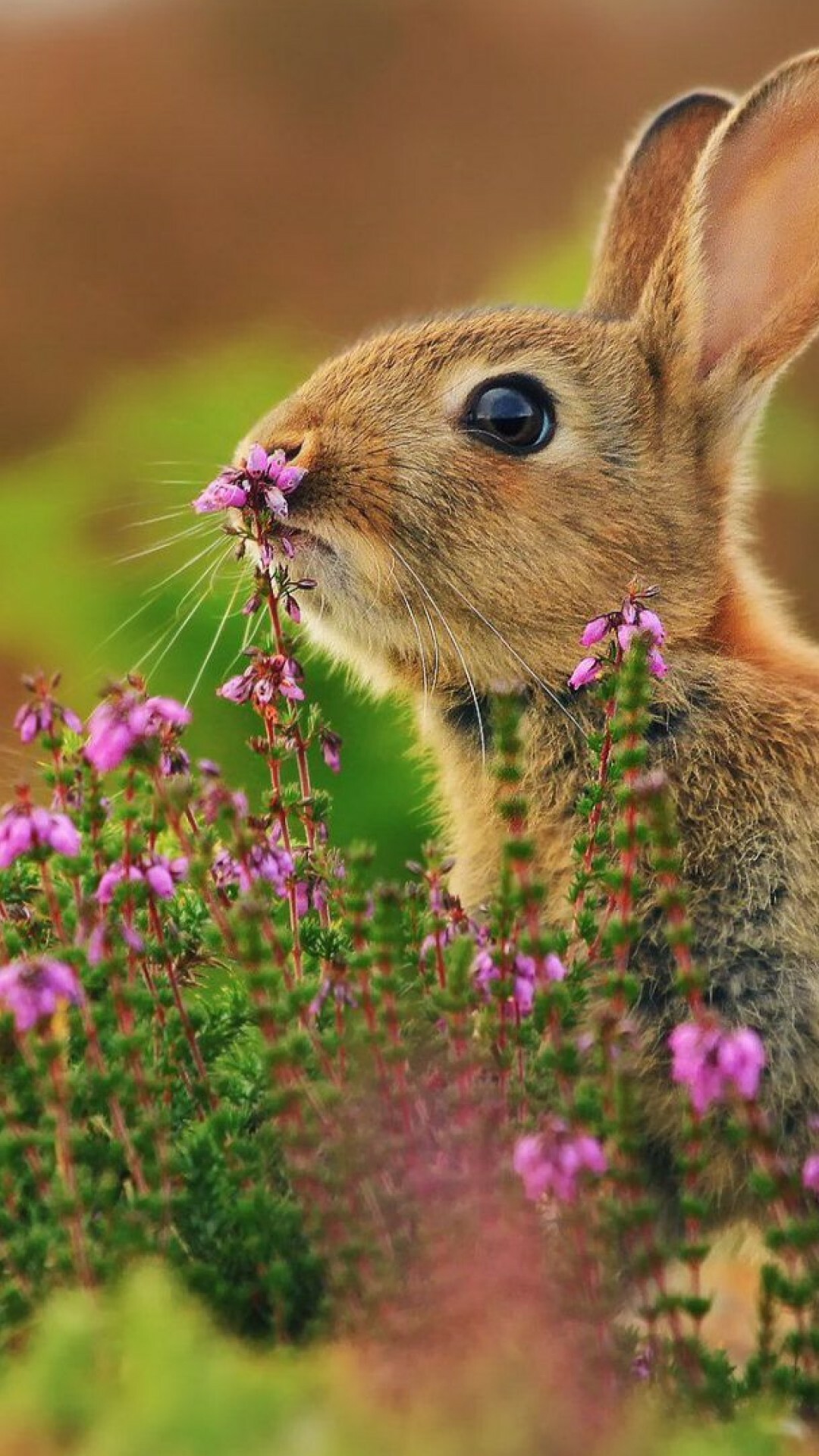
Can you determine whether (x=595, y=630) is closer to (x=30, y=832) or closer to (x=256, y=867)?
(x=256, y=867)

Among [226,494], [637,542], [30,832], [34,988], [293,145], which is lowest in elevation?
[34,988]

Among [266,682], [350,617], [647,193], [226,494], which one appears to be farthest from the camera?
[647,193]

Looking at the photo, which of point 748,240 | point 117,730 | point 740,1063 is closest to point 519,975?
point 740,1063

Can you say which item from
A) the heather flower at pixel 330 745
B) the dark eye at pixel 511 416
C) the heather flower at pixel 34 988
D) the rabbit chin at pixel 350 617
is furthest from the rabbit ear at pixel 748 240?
the heather flower at pixel 34 988

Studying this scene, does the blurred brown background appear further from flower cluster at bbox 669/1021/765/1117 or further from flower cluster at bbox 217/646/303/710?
flower cluster at bbox 669/1021/765/1117

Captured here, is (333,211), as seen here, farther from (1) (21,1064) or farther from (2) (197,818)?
(1) (21,1064)

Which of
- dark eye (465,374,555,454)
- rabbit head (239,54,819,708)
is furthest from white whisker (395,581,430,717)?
dark eye (465,374,555,454)

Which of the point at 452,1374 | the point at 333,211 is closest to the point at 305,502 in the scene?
the point at 452,1374
